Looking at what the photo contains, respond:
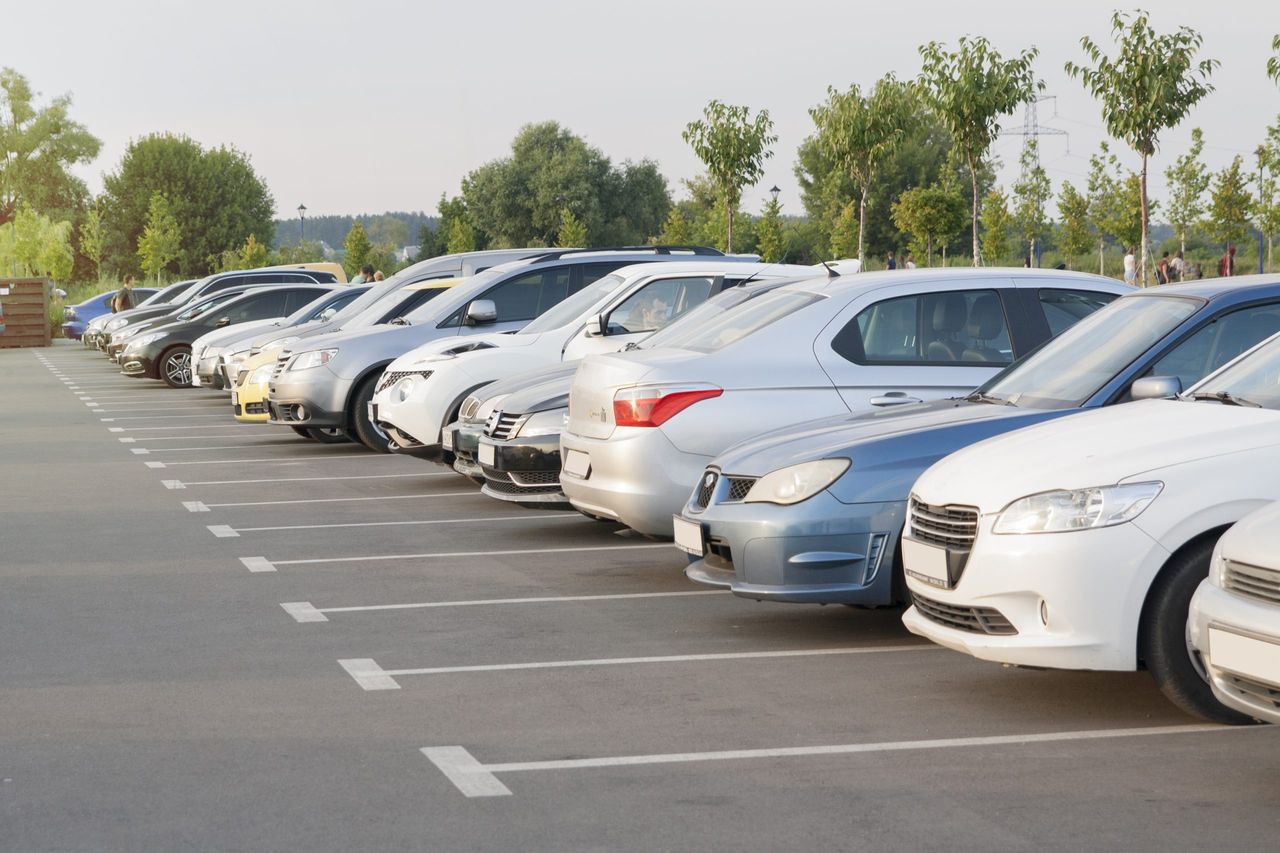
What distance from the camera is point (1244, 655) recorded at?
188 inches

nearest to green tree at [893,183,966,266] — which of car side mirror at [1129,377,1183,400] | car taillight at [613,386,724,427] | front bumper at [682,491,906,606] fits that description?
car taillight at [613,386,724,427]

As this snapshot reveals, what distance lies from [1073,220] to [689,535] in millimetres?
58295

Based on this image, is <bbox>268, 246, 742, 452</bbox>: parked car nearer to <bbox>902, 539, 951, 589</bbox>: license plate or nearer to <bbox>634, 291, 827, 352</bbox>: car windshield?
<bbox>634, 291, 827, 352</bbox>: car windshield

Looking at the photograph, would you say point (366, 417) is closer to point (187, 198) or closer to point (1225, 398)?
point (1225, 398)

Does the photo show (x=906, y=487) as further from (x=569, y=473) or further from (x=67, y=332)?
(x=67, y=332)

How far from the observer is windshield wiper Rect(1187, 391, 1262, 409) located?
624 cm

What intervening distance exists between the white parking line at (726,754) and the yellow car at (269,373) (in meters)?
12.6

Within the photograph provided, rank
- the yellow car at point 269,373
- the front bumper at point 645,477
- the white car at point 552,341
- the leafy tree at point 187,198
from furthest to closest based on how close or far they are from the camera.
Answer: the leafy tree at point 187,198 < the yellow car at point 269,373 < the white car at point 552,341 < the front bumper at point 645,477

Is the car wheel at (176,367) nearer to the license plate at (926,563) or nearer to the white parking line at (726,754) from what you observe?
the license plate at (926,563)

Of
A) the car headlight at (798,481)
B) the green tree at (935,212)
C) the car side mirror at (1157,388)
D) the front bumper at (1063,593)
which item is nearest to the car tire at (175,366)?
the car headlight at (798,481)

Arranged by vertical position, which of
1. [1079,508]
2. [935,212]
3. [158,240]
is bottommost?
[1079,508]

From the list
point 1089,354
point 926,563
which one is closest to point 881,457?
point 926,563

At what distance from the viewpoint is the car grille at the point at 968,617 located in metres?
5.98

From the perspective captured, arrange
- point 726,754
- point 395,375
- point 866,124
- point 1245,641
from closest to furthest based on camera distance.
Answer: point 1245,641 < point 726,754 < point 395,375 < point 866,124
